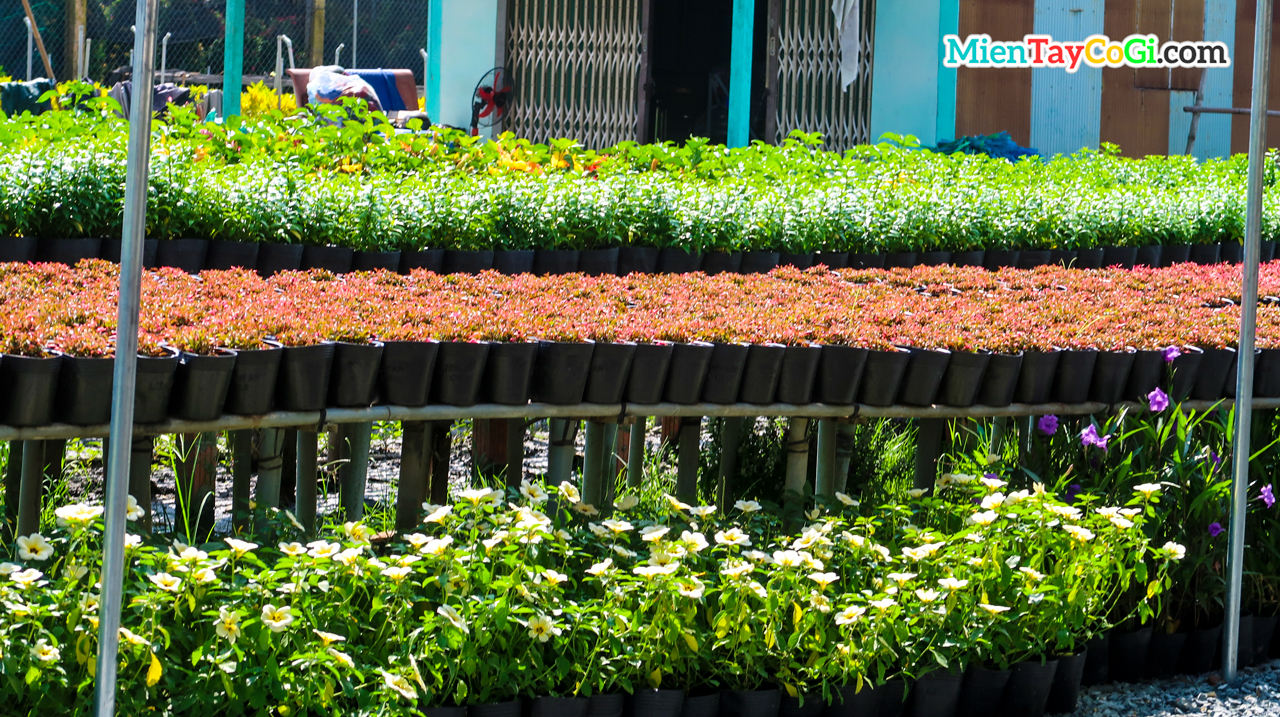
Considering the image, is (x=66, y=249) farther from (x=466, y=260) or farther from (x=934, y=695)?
(x=934, y=695)

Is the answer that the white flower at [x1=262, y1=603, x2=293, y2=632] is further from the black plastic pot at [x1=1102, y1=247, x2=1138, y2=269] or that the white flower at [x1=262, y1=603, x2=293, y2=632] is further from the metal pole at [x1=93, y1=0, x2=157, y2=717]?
the black plastic pot at [x1=1102, y1=247, x2=1138, y2=269]

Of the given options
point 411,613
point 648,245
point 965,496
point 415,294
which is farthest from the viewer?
point 648,245

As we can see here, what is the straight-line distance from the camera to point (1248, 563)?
3400 millimetres

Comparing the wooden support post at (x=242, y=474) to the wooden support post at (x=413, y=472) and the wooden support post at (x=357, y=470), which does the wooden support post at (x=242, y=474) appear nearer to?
the wooden support post at (x=357, y=470)

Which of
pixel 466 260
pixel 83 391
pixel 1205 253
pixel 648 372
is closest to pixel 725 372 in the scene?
pixel 648 372

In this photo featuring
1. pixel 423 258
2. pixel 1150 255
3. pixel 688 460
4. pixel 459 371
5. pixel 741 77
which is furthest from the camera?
pixel 741 77

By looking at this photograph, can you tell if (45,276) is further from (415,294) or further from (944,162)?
(944,162)

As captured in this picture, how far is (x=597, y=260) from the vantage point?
5438mm

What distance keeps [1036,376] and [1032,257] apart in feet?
9.81

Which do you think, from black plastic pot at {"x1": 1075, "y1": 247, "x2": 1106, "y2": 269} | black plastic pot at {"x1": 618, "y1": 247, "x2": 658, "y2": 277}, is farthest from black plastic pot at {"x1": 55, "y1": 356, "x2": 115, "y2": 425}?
black plastic pot at {"x1": 1075, "y1": 247, "x2": 1106, "y2": 269}

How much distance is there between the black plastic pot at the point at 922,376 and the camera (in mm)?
3326

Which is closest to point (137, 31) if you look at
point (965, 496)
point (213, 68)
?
point (965, 496)

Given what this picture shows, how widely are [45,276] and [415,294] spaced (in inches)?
38.1

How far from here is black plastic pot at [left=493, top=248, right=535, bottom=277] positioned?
5270mm
